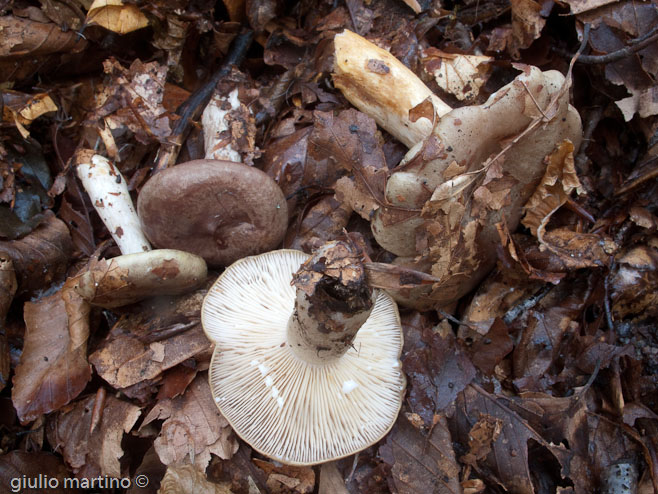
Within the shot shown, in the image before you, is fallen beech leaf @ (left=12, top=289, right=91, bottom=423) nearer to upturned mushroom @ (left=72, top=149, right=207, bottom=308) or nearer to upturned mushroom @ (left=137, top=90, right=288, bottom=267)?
upturned mushroom @ (left=72, top=149, right=207, bottom=308)

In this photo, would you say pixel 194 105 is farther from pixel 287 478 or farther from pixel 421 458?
pixel 421 458

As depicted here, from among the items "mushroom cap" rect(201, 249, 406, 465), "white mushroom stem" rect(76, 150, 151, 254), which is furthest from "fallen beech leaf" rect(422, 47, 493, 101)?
"white mushroom stem" rect(76, 150, 151, 254)

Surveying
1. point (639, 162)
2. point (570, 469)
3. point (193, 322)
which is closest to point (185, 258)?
point (193, 322)

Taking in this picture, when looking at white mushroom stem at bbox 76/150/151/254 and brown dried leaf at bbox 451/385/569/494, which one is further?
white mushroom stem at bbox 76/150/151/254

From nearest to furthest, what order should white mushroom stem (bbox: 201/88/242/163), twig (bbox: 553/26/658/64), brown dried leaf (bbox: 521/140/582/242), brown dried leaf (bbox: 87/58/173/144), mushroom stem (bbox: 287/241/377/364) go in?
mushroom stem (bbox: 287/241/377/364), brown dried leaf (bbox: 521/140/582/242), twig (bbox: 553/26/658/64), white mushroom stem (bbox: 201/88/242/163), brown dried leaf (bbox: 87/58/173/144)

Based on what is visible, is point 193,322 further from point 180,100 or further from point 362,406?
point 180,100

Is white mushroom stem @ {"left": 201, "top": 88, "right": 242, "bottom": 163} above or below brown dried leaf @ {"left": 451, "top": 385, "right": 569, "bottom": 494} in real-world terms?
above

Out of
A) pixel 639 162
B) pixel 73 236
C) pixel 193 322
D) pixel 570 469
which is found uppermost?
pixel 639 162
